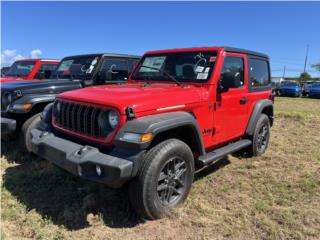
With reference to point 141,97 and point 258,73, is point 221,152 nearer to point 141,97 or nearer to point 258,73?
point 141,97

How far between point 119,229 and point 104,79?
3.70m

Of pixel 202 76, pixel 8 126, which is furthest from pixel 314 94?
pixel 8 126

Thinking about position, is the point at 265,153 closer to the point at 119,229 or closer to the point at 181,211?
the point at 181,211

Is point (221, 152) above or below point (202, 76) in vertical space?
below

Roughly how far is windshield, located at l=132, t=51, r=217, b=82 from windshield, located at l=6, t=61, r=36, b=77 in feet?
17.4

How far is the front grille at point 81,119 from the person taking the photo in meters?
3.25

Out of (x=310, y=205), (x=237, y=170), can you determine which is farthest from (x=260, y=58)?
(x=310, y=205)

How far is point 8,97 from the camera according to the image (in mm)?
5168

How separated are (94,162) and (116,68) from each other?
4.17m

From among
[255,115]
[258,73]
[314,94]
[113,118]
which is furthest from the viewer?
[314,94]

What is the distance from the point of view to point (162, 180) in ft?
11.0

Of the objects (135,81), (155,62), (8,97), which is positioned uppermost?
(155,62)

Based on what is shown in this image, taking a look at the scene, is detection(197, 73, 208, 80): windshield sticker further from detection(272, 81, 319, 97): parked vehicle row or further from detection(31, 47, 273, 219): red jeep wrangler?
detection(272, 81, 319, 97): parked vehicle row

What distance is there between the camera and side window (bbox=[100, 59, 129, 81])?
21.4ft
